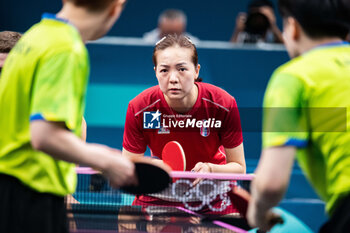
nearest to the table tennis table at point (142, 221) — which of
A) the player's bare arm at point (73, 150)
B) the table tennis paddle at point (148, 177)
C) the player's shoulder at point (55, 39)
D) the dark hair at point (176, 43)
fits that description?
the table tennis paddle at point (148, 177)

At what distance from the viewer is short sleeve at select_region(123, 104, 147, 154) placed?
11.4 ft

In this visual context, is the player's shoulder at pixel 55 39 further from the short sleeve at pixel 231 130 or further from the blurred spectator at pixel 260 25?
the blurred spectator at pixel 260 25

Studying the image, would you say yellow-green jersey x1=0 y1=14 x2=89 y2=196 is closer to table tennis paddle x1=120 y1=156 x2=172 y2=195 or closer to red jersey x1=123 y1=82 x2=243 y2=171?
table tennis paddle x1=120 y1=156 x2=172 y2=195

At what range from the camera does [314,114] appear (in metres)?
1.64

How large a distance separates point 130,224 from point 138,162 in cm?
50

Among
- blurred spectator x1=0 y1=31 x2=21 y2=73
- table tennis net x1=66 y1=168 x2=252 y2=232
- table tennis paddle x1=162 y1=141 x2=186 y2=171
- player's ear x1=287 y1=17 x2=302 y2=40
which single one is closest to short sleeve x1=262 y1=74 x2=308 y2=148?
player's ear x1=287 y1=17 x2=302 y2=40

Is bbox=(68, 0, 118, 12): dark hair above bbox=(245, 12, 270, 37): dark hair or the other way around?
the other way around

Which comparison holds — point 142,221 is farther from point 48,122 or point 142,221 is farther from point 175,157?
point 48,122

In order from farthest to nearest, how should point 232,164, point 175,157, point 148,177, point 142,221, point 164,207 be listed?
point 232,164
point 175,157
point 164,207
point 142,221
point 148,177

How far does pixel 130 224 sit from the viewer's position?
7.53ft

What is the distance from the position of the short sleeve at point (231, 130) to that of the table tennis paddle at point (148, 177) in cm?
143

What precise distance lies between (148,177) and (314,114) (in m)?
0.68

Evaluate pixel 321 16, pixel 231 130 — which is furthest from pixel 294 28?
pixel 231 130

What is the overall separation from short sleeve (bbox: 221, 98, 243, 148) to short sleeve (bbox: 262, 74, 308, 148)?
1.77m
